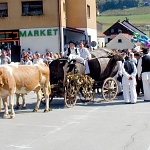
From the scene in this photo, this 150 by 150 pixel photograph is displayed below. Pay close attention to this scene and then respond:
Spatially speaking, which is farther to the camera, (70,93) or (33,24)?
(33,24)

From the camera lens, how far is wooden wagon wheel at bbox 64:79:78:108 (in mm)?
17766

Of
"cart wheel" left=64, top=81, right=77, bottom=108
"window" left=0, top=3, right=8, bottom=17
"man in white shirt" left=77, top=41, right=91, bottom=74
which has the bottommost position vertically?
"cart wheel" left=64, top=81, right=77, bottom=108

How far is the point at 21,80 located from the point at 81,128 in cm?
347

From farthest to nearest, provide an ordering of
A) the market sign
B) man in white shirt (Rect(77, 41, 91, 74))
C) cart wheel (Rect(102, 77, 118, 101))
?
the market sign < cart wheel (Rect(102, 77, 118, 101)) < man in white shirt (Rect(77, 41, 91, 74))

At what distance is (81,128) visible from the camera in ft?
44.0

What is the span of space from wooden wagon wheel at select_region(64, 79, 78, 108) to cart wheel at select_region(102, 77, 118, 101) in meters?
1.49

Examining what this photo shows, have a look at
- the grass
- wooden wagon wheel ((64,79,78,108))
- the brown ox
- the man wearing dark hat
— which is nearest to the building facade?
the man wearing dark hat

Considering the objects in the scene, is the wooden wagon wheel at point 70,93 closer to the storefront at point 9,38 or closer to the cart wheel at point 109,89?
the cart wheel at point 109,89

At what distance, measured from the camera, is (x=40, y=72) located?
55.2 ft

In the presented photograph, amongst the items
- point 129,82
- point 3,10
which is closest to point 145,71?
point 129,82

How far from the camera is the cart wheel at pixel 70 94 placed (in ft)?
58.3

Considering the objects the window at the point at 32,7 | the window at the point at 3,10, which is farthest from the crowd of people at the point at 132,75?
the window at the point at 3,10

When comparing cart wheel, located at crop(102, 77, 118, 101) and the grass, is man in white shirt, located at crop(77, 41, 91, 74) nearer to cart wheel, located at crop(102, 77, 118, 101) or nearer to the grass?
cart wheel, located at crop(102, 77, 118, 101)

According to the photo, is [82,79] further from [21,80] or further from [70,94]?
[21,80]
